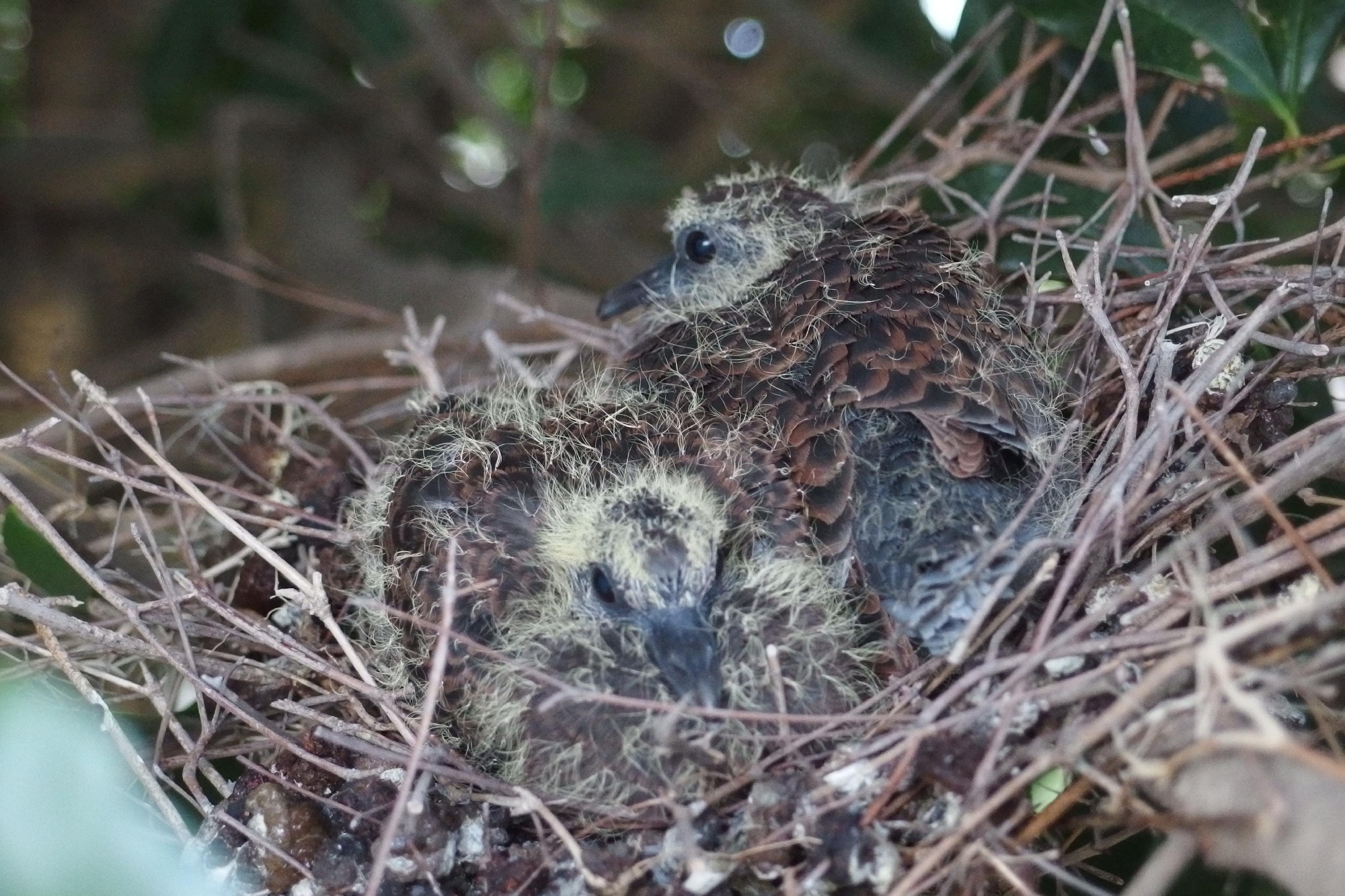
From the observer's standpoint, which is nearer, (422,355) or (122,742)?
(122,742)

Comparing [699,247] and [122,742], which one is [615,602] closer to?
[122,742]

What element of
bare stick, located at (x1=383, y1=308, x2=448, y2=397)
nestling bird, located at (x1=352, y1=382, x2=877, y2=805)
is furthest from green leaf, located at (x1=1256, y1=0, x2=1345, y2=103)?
bare stick, located at (x1=383, y1=308, x2=448, y2=397)

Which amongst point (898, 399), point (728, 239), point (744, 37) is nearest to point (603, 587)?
point (898, 399)

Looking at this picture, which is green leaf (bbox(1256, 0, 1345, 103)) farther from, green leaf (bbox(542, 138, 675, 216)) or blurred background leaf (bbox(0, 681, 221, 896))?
blurred background leaf (bbox(0, 681, 221, 896))

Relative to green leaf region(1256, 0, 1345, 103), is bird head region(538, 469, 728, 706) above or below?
below

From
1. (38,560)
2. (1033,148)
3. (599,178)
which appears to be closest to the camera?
(38,560)

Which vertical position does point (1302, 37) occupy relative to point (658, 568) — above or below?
above

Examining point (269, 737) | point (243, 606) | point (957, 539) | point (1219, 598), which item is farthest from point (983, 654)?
point (243, 606)
